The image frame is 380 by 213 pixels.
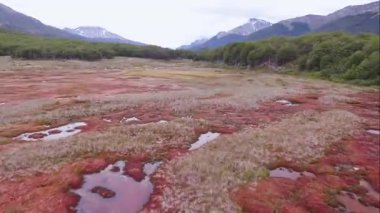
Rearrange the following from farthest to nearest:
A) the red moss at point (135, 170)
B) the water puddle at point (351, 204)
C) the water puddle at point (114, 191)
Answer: the red moss at point (135, 170) → the water puddle at point (351, 204) → the water puddle at point (114, 191)

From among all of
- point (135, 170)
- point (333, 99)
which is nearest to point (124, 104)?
point (135, 170)

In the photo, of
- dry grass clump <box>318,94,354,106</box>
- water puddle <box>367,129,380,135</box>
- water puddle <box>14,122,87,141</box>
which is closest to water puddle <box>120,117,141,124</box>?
water puddle <box>14,122,87,141</box>

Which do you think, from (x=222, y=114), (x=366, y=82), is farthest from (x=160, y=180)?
(x=366, y=82)

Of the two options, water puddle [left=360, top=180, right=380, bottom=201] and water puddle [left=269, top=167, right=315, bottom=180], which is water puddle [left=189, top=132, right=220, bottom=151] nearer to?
water puddle [left=269, top=167, right=315, bottom=180]

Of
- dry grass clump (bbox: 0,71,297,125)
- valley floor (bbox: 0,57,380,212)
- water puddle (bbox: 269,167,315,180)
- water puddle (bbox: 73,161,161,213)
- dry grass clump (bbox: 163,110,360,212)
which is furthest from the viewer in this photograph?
dry grass clump (bbox: 0,71,297,125)

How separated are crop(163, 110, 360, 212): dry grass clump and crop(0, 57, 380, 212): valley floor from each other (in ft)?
0.29

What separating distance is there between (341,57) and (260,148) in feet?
303

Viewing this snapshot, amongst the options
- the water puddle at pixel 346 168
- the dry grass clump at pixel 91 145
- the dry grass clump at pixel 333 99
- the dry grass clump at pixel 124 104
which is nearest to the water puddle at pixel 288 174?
the water puddle at pixel 346 168

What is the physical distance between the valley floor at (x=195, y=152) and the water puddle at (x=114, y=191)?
19 centimetres

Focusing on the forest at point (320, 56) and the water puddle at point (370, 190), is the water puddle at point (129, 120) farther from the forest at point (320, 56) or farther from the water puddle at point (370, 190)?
the forest at point (320, 56)

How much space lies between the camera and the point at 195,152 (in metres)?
39.2

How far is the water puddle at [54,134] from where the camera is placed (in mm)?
45031

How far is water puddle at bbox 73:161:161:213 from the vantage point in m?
27.8

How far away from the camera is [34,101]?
222ft
